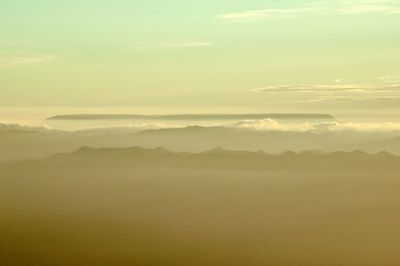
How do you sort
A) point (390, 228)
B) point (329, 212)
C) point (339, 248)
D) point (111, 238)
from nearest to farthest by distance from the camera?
1. point (339, 248)
2. point (111, 238)
3. point (390, 228)
4. point (329, 212)

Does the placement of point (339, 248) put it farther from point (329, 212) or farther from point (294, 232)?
point (329, 212)

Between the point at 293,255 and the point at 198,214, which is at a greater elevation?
the point at 198,214

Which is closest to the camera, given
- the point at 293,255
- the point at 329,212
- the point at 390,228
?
the point at 293,255

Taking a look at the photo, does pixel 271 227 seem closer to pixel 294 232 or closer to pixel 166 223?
pixel 294 232

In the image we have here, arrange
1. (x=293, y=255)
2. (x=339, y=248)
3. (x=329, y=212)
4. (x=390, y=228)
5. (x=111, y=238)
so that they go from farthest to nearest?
(x=329, y=212) → (x=390, y=228) → (x=111, y=238) → (x=339, y=248) → (x=293, y=255)

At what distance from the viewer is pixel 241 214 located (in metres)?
188

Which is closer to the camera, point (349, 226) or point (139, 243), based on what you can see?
point (139, 243)

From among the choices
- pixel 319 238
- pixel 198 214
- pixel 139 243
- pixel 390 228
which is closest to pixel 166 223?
pixel 198 214

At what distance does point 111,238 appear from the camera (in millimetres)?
168375

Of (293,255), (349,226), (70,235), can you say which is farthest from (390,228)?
(70,235)

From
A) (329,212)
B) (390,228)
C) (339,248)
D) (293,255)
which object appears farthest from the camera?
(329,212)

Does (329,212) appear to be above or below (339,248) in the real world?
above

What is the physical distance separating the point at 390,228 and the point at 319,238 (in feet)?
63.4

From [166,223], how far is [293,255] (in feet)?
144
